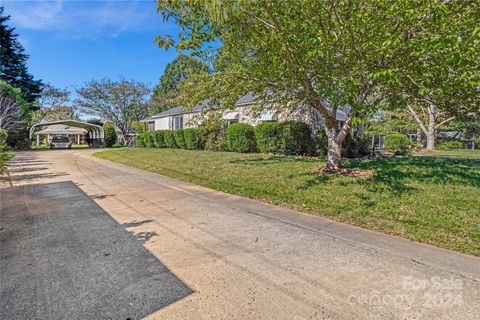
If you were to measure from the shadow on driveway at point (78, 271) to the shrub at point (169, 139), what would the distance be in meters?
17.6

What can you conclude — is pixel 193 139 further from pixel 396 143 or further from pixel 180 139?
pixel 396 143

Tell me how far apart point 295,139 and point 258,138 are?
2095mm

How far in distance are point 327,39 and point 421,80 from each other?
2.13 m

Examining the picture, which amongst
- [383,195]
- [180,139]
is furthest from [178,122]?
[383,195]

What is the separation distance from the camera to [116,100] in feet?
125

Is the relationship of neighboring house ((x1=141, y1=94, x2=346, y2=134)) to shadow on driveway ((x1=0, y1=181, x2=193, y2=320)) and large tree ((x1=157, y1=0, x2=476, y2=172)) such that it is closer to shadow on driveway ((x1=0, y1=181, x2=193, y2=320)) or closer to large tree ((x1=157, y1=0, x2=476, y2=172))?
large tree ((x1=157, y1=0, x2=476, y2=172))

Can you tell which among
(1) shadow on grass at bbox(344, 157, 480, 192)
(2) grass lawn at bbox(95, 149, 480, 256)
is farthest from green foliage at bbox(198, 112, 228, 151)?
(1) shadow on grass at bbox(344, 157, 480, 192)

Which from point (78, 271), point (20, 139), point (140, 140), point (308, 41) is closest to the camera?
point (78, 271)

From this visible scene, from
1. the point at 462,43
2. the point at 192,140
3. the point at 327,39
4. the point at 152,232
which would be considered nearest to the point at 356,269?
the point at 152,232

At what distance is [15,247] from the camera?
11.3ft

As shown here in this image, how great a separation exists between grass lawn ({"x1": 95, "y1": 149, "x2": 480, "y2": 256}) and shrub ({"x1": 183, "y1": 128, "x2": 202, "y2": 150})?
1053 centimetres

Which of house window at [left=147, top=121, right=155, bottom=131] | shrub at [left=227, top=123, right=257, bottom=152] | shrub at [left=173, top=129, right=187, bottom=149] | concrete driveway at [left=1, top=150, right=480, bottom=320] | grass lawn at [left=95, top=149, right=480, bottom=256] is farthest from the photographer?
house window at [left=147, top=121, right=155, bottom=131]

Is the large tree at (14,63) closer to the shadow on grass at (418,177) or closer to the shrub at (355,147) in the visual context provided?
the shrub at (355,147)

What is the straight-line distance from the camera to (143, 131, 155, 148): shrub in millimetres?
24797
